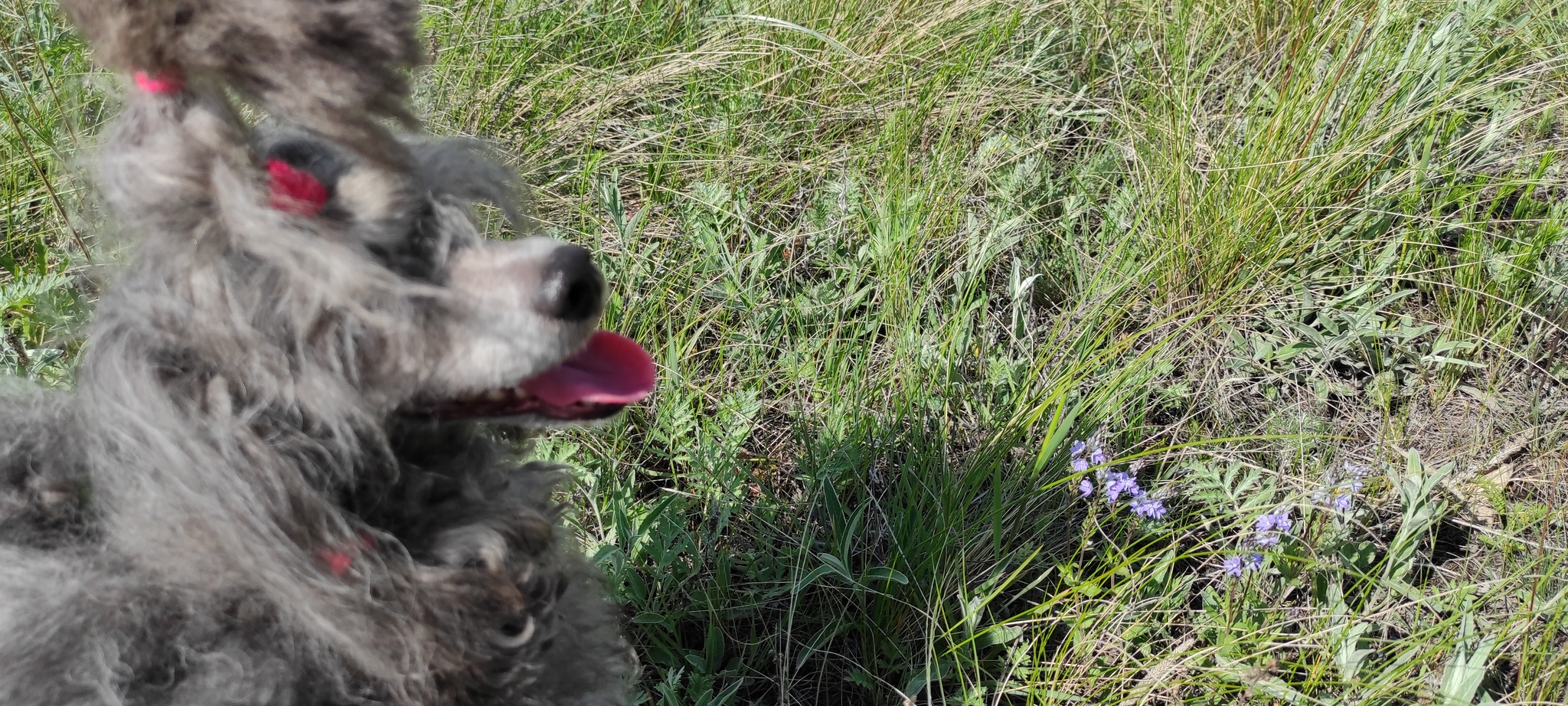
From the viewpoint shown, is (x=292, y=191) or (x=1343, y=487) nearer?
(x=292, y=191)

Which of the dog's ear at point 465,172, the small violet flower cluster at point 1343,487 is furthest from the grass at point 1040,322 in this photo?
the dog's ear at point 465,172

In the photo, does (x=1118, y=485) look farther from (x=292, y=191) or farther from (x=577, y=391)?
(x=292, y=191)

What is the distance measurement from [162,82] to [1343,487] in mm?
1943

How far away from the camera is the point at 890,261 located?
261 centimetres

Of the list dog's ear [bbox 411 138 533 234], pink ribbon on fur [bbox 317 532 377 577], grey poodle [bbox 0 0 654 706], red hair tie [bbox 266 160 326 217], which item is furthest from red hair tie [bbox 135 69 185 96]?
pink ribbon on fur [bbox 317 532 377 577]

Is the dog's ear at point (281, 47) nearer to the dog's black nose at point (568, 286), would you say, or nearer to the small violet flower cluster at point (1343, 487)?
the dog's black nose at point (568, 286)

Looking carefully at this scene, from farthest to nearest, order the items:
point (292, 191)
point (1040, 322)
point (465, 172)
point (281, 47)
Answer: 1. point (1040, 322)
2. point (465, 172)
3. point (292, 191)
4. point (281, 47)

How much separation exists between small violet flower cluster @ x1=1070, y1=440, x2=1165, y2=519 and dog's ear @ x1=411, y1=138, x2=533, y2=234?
1143 mm

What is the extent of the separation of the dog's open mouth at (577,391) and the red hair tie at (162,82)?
39 centimetres

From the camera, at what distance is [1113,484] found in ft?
6.72

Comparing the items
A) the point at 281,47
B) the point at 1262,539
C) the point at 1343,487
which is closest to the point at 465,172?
the point at 281,47

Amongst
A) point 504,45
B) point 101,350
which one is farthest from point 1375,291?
point 101,350

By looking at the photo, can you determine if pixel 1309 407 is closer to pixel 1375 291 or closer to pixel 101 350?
pixel 1375 291

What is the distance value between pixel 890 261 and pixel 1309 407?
0.94 meters
